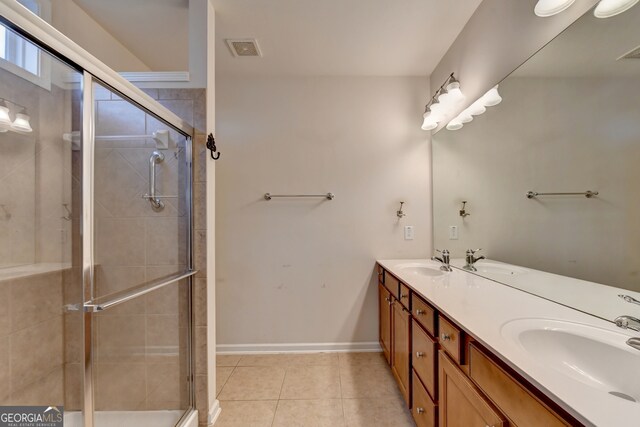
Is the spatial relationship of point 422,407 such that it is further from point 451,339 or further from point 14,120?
point 14,120

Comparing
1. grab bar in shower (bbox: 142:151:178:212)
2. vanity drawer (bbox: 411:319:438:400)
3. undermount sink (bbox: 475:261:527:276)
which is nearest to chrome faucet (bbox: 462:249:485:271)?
undermount sink (bbox: 475:261:527:276)

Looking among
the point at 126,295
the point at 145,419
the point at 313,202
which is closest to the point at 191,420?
the point at 145,419

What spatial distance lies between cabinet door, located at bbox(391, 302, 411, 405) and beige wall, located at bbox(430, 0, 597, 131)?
5.07 feet

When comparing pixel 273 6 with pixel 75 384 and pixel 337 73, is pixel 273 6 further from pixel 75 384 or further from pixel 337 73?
pixel 75 384

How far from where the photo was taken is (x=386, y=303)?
2.03 metres

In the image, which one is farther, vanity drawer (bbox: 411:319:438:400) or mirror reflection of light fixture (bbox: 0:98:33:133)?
mirror reflection of light fixture (bbox: 0:98:33:133)

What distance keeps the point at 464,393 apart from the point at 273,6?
7.45 feet

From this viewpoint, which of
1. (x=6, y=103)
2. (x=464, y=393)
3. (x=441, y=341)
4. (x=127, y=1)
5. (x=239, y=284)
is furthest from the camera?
(x=239, y=284)

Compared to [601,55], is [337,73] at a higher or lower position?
higher

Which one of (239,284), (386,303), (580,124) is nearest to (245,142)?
(239,284)

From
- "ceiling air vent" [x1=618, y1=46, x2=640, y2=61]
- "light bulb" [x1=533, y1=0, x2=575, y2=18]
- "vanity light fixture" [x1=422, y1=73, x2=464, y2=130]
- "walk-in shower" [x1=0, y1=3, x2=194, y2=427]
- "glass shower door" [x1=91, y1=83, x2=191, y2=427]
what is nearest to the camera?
"ceiling air vent" [x1=618, y1=46, x2=640, y2=61]

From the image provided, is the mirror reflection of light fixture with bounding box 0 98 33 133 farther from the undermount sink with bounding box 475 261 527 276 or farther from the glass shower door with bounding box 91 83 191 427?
the undermount sink with bounding box 475 261 527 276

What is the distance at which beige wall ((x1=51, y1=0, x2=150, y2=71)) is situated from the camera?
1.65m

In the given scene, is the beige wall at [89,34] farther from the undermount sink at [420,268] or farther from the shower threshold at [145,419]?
the undermount sink at [420,268]
